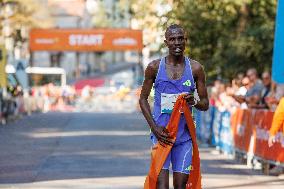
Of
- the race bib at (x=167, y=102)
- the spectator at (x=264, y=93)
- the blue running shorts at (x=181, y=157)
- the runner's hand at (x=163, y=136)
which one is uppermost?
the race bib at (x=167, y=102)

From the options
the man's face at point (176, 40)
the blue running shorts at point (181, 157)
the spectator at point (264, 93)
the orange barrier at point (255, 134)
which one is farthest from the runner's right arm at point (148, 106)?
the spectator at point (264, 93)

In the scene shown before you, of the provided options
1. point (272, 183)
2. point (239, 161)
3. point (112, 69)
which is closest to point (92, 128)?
point (239, 161)

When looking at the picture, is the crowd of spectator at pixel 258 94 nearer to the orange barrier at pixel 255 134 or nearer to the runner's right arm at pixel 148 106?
the orange barrier at pixel 255 134

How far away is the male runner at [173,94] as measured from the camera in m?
9.02

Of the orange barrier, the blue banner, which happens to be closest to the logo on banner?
the orange barrier

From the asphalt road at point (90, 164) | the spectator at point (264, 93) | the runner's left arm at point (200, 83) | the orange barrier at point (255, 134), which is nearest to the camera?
the runner's left arm at point (200, 83)

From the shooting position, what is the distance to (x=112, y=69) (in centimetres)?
15112

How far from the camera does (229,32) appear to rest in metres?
34.9

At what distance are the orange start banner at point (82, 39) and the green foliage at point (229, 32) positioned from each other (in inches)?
1153

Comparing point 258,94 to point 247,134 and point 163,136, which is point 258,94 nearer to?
point 247,134

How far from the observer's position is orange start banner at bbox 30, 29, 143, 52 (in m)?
64.9

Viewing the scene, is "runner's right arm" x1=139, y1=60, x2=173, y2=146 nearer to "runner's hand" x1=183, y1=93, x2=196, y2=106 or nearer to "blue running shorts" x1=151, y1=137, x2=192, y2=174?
"blue running shorts" x1=151, y1=137, x2=192, y2=174

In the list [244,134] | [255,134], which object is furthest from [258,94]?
[255,134]

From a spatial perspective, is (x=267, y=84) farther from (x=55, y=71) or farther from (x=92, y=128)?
(x=55, y=71)
